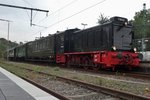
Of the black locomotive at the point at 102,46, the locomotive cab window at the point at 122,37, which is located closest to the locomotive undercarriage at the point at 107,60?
the black locomotive at the point at 102,46

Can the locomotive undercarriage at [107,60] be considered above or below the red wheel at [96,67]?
above

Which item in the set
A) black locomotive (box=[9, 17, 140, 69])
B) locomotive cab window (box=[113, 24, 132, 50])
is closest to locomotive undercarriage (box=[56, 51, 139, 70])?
black locomotive (box=[9, 17, 140, 69])

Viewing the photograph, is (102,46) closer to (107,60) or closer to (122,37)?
(122,37)

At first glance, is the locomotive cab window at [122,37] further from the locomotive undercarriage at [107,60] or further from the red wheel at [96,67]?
the red wheel at [96,67]

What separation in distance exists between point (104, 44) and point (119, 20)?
1.97m

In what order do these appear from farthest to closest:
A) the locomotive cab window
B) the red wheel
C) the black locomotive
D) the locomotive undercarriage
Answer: the red wheel
the locomotive cab window
the black locomotive
the locomotive undercarriage

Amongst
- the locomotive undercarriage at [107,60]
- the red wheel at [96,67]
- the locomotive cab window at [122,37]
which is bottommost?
the red wheel at [96,67]

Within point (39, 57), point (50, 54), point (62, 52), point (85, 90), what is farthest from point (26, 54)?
point (85, 90)

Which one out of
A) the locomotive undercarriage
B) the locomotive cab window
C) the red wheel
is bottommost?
the red wheel

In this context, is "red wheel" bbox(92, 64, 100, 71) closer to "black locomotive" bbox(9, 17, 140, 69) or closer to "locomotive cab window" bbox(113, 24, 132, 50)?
"black locomotive" bbox(9, 17, 140, 69)

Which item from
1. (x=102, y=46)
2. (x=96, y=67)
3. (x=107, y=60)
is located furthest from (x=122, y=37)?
(x=96, y=67)

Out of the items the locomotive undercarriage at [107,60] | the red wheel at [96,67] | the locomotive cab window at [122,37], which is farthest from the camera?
the red wheel at [96,67]

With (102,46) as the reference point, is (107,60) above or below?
below

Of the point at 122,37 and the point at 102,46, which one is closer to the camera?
the point at 122,37
